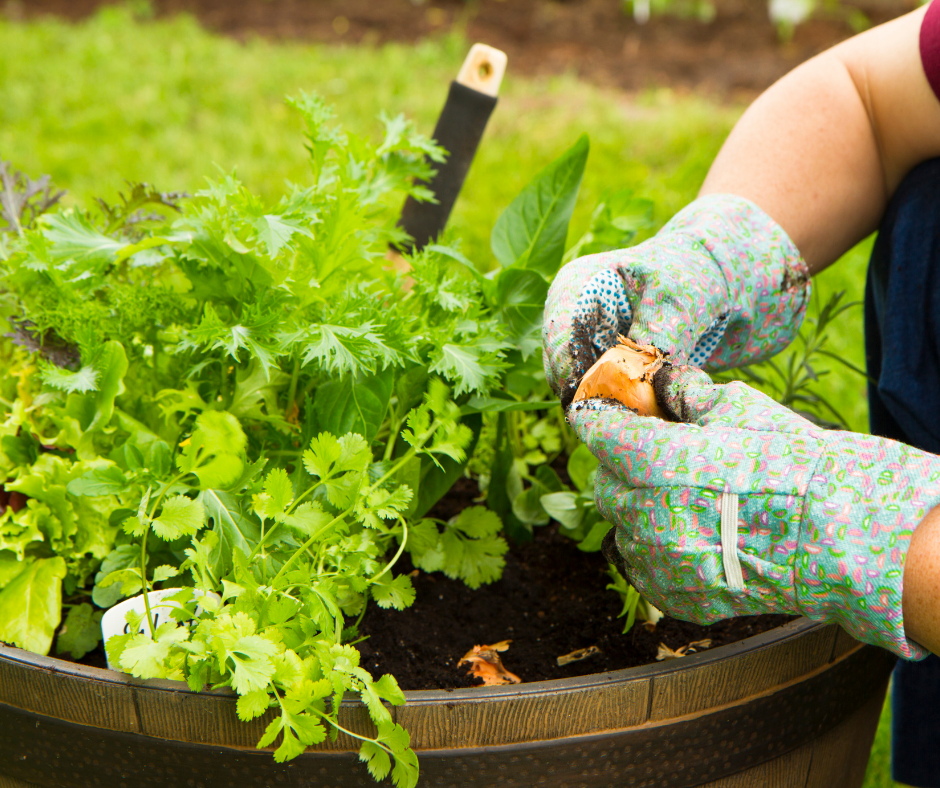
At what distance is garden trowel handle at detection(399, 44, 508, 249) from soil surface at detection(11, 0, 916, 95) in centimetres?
320

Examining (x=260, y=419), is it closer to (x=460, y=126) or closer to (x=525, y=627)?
(x=525, y=627)

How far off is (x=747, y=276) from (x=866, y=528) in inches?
16.3

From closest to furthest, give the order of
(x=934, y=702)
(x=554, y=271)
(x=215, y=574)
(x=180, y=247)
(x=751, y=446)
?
(x=751, y=446) < (x=215, y=574) < (x=180, y=247) < (x=554, y=271) < (x=934, y=702)

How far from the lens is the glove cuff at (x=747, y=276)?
0.96m

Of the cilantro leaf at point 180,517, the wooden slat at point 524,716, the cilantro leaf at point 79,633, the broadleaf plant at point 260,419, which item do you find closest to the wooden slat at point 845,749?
the wooden slat at point 524,716

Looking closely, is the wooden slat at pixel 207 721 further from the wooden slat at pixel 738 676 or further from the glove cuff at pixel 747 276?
the glove cuff at pixel 747 276

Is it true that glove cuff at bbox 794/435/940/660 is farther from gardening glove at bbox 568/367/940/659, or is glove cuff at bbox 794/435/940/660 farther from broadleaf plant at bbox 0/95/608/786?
broadleaf plant at bbox 0/95/608/786

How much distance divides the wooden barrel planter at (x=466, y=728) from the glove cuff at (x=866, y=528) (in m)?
0.17

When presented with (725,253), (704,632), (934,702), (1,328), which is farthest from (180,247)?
(934,702)

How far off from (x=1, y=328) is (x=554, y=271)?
2.43 ft

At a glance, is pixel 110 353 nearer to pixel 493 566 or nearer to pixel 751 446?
pixel 493 566

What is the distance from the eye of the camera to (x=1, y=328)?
1.10 metres

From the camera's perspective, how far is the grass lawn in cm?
299

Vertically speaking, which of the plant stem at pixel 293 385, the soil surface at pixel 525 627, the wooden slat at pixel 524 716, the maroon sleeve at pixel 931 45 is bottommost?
the soil surface at pixel 525 627
